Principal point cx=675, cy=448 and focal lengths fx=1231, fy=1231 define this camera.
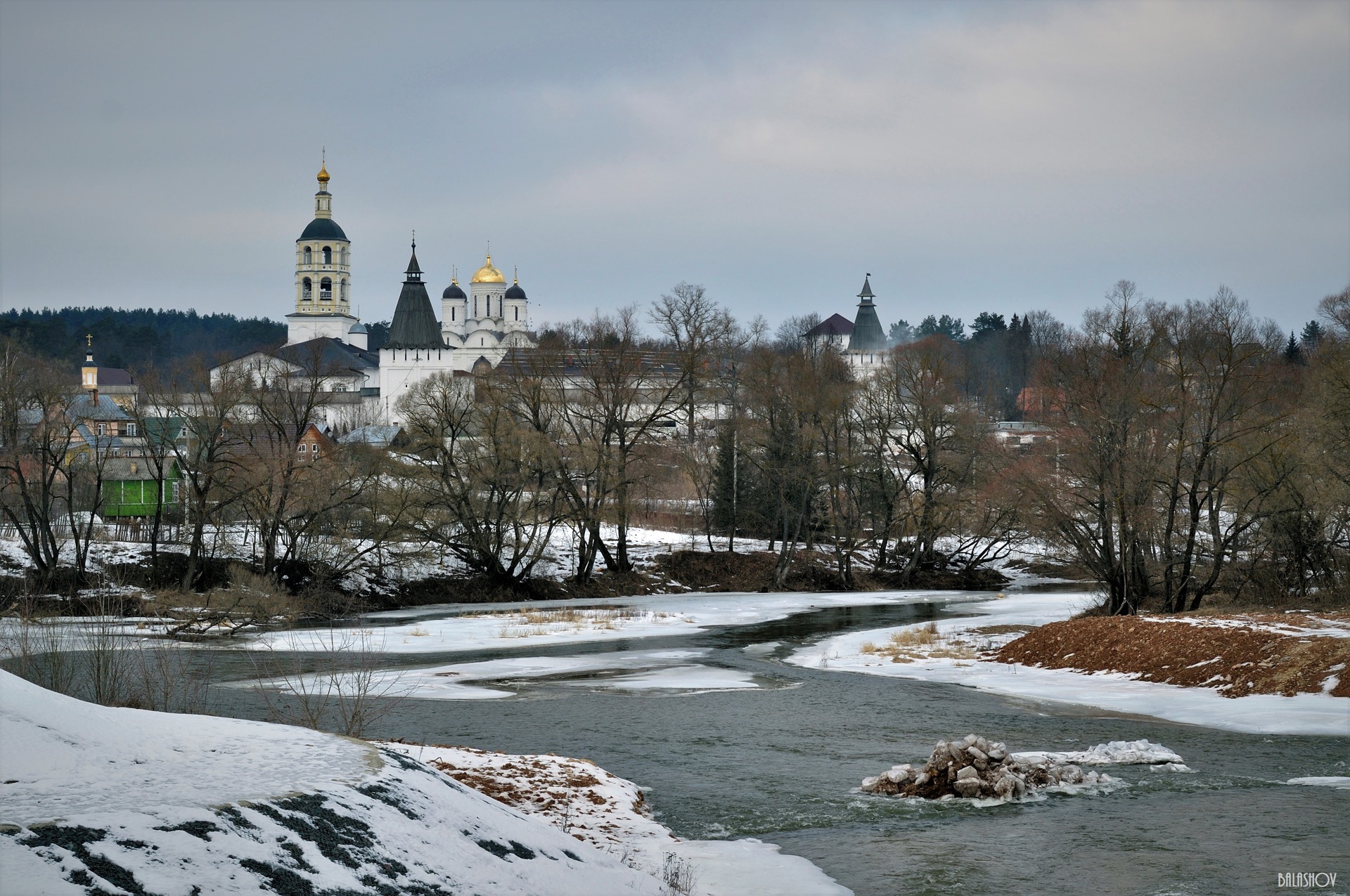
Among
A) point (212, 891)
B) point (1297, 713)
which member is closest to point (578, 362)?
point (1297, 713)

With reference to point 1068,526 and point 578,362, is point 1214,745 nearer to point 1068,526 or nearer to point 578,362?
point 1068,526

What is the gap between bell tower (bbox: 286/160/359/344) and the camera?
172625 mm

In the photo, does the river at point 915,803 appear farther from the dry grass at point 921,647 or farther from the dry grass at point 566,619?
the dry grass at point 566,619

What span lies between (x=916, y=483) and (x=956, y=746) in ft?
171

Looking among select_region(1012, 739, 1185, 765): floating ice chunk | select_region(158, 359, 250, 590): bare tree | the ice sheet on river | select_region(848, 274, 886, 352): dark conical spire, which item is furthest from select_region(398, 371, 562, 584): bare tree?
select_region(848, 274, 886, 352): dark conical spire

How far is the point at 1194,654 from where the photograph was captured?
21984 millimetres

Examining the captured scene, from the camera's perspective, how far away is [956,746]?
13.8 meters

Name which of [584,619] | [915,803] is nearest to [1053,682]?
[915,803]

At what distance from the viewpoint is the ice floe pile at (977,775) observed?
524 inches

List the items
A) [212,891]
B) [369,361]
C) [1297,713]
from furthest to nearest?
[369,361]
[1297,713]
[212,891]

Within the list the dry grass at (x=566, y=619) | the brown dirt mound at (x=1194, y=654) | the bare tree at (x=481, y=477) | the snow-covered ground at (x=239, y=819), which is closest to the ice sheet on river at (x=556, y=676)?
the dry grass at (x=566, y=619)

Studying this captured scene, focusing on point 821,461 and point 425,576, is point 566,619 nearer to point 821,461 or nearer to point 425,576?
point 425,576

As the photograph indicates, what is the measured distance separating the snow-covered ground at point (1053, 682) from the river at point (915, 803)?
0.73m

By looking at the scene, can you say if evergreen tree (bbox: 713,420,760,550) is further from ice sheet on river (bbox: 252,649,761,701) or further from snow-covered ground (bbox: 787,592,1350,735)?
ice sheet on river (bbox: 252,649,761,701)
